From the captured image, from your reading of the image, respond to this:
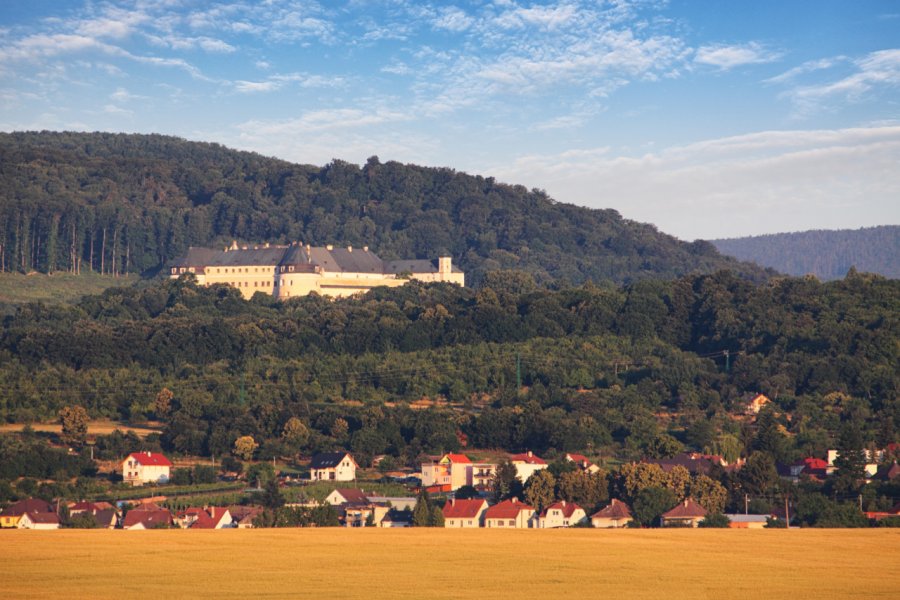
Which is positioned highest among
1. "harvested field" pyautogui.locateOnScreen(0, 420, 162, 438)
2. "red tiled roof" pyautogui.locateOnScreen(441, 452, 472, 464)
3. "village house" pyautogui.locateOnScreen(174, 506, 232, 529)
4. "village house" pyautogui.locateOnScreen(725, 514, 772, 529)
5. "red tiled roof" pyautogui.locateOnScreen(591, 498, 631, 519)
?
"harvested field" pyautogui.locateOnScreen(0, 420, 162, 438)

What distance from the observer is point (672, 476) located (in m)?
64.1

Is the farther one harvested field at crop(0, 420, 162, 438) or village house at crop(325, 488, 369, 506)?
harvested field at crop(0, 420, 162, 438)

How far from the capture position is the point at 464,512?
62.1 meters

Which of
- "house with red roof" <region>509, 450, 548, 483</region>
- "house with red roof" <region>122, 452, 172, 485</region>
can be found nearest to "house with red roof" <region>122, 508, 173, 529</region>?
"house with red roof" <region>122, 452, 172, 485</region>

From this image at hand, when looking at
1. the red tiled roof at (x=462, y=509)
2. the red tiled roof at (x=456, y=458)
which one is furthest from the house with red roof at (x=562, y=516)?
the red tiled roof at (x=456, y=458)

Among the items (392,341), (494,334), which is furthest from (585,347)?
(392,341)

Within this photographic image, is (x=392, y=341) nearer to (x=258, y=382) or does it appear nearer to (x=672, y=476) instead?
(x=258, y=382)

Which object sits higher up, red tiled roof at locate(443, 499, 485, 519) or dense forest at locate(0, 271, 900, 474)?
dense forest at locate(0, 271, 900, 474)

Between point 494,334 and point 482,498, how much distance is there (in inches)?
1781

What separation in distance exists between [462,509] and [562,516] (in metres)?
4.67

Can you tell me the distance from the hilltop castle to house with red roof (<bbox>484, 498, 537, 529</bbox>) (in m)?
87.0

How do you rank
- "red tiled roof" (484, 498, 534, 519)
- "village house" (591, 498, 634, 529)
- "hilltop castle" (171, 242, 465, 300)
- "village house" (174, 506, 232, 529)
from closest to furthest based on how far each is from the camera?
1. "village house" (591, 498, 634, 529)
2. "village house" (174, 506, 232, 529)
3. "red tiled roof" (484, 498, 534, 519)
4. "hilltop castle" (171, 242, 465, 300)

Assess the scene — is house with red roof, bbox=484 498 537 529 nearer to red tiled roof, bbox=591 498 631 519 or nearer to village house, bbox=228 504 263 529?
red tiled roof, bbox=591 498 631 519

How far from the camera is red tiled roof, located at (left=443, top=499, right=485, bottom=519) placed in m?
61.8
